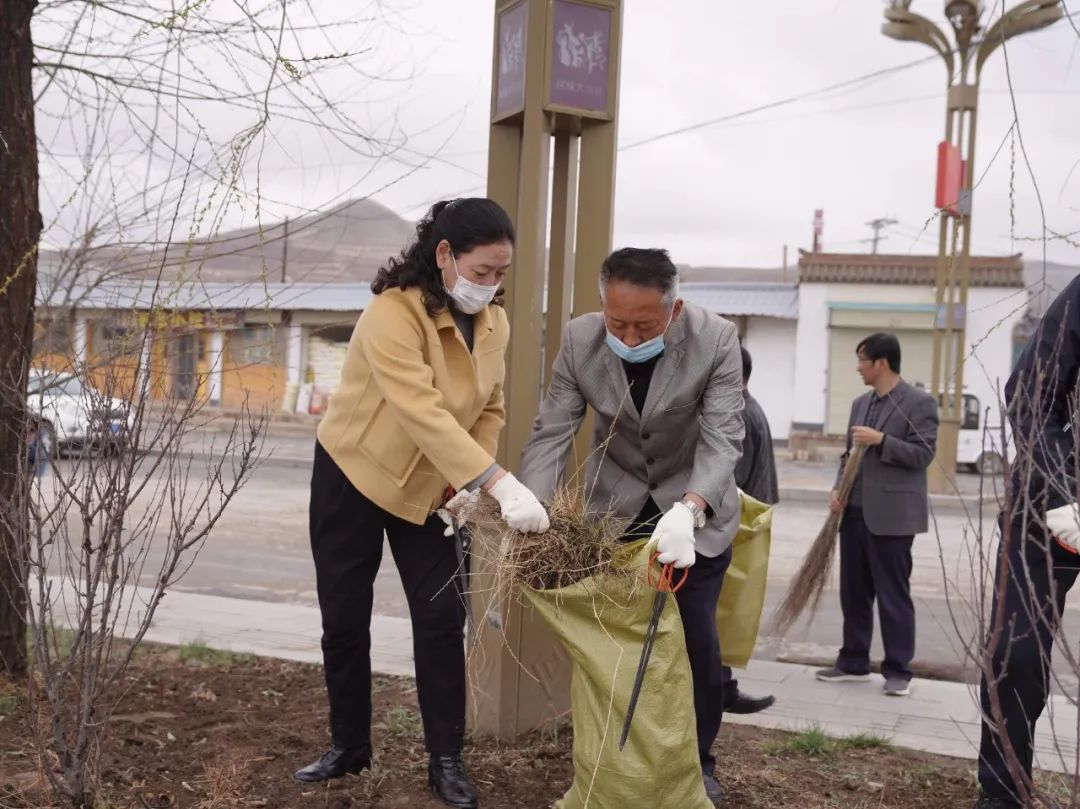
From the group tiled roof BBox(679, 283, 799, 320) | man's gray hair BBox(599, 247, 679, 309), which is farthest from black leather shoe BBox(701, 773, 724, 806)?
tiled roof BBox(679, 283, 799, 320)

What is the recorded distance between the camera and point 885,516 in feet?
18.3

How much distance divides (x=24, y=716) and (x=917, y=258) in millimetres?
24889

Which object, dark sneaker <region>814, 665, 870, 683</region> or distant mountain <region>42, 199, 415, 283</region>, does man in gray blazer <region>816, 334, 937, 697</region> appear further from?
distant mountain <region>42, 199, 415, 283</region>

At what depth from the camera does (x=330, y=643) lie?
3559mm

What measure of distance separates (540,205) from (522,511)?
Result: 140cm

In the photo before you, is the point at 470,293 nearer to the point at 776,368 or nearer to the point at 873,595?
the point at 873,595

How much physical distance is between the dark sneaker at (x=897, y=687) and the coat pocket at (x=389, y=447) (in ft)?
9.91

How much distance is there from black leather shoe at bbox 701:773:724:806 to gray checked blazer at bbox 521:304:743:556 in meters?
0.72

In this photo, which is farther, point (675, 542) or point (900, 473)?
point (900, 473)

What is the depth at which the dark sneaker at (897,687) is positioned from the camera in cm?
527

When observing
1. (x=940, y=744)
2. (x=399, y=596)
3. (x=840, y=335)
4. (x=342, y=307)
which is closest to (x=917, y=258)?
(x=840, y=335)

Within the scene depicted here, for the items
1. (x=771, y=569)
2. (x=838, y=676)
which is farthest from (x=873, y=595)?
(x=771, y=569)

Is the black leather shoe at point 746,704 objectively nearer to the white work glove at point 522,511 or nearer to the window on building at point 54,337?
the white work glove at point 522,511

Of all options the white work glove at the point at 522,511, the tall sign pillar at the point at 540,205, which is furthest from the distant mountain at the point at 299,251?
the white work glove at the point at 522,511
